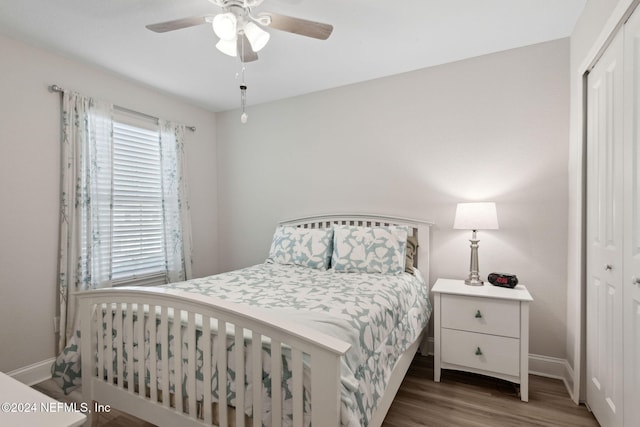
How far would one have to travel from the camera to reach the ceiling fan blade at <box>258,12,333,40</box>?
1.70m

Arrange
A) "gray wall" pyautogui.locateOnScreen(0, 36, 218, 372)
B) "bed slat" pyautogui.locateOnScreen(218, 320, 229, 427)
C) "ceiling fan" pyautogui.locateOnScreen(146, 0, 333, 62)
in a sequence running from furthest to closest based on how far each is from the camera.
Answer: "gray wall" pyautogui.locateOnScreen(0, 36, 218, 372), "ceiling fan" pyautogui.locateOnScreen(146, 0, 333, 62), "bed slat" pyautogui.locateOnScreen(218, 320, 229, 427)

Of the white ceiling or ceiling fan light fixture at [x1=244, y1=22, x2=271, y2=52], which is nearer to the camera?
ceiling fan light fixture at [x1=244, y1=22, x2=271, y2=52]

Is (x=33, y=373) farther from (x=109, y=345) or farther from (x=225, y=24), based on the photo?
(x=225, y=24)

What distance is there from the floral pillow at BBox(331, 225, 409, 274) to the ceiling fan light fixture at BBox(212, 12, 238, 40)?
1.74m

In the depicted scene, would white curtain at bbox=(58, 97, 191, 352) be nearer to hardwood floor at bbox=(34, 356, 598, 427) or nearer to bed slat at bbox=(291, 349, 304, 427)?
hardwood floor at bbox=(34, 356, 598, 427)

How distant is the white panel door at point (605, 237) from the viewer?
1.58m

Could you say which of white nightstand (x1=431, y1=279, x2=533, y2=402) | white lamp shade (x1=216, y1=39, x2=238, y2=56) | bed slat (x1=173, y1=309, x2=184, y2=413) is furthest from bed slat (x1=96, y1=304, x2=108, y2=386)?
white nightstand (x1=431, y1=279, x2=533, y2=402)

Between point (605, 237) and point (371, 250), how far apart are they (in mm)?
1454

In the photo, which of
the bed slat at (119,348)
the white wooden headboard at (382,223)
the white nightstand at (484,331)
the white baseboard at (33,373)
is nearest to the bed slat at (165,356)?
the bed slat at (119,348)

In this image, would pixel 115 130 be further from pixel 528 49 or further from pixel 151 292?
pixel 528 49

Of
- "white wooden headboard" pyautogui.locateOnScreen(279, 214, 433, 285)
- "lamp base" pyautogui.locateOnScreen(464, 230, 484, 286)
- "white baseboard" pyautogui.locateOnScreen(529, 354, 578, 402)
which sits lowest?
"white baseboard" pyautogui.locateOnScreen(529, 354, 578, 402)

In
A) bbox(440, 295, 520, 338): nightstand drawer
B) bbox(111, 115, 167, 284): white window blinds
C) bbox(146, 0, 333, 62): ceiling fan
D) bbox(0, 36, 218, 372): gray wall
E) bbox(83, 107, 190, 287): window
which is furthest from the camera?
bbox(111, 115, 167, 284): white window blinds

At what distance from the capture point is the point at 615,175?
1.62m

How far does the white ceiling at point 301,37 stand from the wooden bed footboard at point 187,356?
179 centimetres
